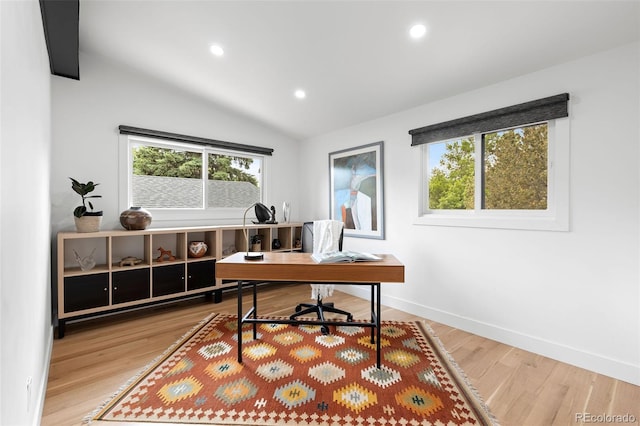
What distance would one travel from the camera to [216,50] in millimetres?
2828

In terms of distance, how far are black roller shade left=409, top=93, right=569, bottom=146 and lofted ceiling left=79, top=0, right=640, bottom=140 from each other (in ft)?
0.94

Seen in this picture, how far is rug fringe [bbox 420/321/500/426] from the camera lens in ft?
5.62

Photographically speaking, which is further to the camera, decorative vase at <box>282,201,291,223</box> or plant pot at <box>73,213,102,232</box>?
decorative vase at <box>282,201,291,223</box>

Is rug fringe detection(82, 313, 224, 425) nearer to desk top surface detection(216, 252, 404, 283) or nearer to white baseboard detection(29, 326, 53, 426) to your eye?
white baseboard detection(29, 326, 53, 426)

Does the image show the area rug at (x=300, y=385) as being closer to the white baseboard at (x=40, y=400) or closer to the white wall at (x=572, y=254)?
the white baseboard at (x=40, y=400)

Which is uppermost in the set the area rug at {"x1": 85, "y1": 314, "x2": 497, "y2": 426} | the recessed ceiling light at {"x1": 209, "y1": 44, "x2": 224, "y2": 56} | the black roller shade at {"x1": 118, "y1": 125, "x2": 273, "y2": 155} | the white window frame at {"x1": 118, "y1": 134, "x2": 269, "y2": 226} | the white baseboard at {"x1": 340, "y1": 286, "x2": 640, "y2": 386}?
the recessed ceiling light at {"x1": 209, "y1": 44, "x2": 224, "y2": 56}

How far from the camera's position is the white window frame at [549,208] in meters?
2.32

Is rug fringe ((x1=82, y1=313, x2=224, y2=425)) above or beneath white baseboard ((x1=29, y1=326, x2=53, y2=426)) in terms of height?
beneath

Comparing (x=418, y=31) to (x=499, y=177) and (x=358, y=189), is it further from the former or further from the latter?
(x=358, y=189)

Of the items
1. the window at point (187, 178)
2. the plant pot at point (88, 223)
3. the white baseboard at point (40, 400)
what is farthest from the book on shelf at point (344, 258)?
the window at point (187, 178)

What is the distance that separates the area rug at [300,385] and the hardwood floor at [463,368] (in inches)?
5.6

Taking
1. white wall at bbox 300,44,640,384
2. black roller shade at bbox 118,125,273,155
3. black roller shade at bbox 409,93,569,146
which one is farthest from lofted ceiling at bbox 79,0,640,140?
black roller shade at bbox 118,125,273,155

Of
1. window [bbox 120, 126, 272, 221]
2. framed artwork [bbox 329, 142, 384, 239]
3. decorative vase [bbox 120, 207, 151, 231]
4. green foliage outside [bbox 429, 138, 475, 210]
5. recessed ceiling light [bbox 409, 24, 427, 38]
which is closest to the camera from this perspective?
recessed ceiling light [bbox 409, 24, 427, 38]

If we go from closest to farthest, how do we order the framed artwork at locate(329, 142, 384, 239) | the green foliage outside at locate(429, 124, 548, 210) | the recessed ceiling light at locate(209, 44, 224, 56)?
the green foliage outside at locate(429, 124, 548, 210), the recessed ceiling light at locate(209, 44, 224, 56), the framed artwork at locate(329, 142, 384, 239)
